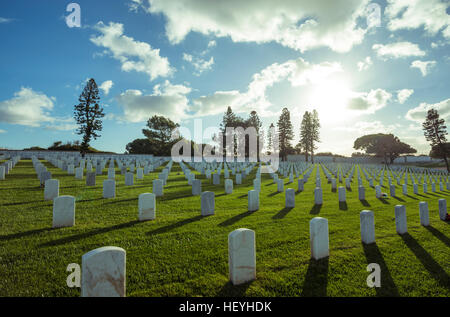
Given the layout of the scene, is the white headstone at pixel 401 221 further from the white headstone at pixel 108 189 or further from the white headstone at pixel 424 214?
the white headstone at pixel 108 189

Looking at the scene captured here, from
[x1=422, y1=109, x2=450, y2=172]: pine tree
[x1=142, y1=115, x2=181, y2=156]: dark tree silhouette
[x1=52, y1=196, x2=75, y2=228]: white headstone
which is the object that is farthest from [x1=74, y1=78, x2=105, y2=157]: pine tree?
[x1=422, y1=109, x2=450, y2=172]: pine tree

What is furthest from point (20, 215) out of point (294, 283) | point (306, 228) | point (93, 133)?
point (93, 133)

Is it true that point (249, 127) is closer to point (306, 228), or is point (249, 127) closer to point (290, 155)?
point (290, 155)

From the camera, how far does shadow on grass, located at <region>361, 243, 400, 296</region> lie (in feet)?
9.53

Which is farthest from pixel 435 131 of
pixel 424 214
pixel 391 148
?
pixel 424 214

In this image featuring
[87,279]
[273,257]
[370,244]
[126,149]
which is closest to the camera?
[87,279]

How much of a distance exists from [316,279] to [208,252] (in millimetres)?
1888

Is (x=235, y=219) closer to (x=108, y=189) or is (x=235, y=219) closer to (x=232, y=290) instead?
(x=232, y=290)

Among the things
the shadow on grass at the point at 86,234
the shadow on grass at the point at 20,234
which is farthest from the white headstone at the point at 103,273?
the shadow on grass at the point at 20,234

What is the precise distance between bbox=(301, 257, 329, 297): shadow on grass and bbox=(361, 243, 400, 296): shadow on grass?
711mm

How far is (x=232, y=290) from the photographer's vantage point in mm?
2814

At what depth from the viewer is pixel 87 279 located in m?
2.18

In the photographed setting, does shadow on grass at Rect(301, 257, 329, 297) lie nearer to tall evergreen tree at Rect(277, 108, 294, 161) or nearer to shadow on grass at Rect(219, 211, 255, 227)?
shadow on grass at Rect(219, 211, 255, 227)
